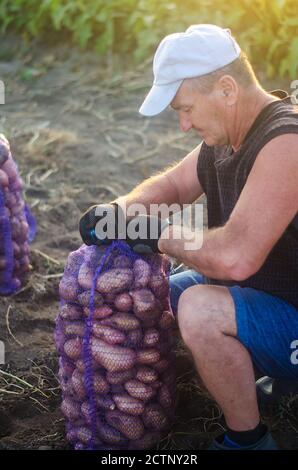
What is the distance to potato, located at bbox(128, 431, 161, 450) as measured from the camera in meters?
2.54

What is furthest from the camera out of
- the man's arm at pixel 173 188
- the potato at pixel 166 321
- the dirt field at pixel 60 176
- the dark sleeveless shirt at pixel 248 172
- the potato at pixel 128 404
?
the man's arm at pixel 173 188

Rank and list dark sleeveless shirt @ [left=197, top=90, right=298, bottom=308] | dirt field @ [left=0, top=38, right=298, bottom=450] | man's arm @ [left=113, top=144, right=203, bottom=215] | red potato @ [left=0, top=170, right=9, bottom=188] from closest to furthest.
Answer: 1. dark sleeveless shirt @ [left=197, top=90, right=298, bottom=308]
2. dirt field @ [left=0, top=38, right=298, bottom=450]
3. man's arm @ [left=113, top=144, right=203, bottom=215]
4. red potato @ [left=0, top=170, right=9, bottom=188]

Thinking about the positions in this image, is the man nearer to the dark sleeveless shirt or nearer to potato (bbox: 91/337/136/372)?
the dark sleeveless shirt

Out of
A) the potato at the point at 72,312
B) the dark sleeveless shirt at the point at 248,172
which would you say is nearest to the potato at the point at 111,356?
the potato at the point at 72,312

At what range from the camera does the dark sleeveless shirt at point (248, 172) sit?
2.39 m

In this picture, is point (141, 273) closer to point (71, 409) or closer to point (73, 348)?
point (73, 348)

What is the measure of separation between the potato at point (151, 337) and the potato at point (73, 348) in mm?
203

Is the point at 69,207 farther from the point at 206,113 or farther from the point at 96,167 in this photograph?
the point at 206,113

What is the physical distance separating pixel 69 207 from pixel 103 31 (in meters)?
2.86

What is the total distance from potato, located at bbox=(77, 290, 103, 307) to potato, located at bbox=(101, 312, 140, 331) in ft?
0.18

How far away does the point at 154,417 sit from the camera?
256 centimetres

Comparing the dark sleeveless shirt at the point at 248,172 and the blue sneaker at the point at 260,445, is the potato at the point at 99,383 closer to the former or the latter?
the blue sneaker at the point at 260,445

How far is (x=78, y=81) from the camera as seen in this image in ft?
21.2

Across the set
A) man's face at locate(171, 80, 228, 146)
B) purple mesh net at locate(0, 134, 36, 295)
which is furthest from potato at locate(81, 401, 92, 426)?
purple mesh net at locate(0, 134, 36, 295)
